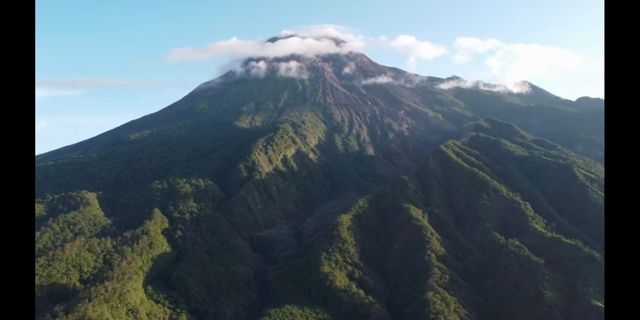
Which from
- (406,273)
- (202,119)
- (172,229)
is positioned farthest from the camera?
(202,119)

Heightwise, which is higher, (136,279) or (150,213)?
(150,213)

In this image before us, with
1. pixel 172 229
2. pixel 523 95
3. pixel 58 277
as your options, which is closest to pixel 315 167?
pixel 172 229

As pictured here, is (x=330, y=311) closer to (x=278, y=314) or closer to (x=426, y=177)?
(x=278, y=314)
